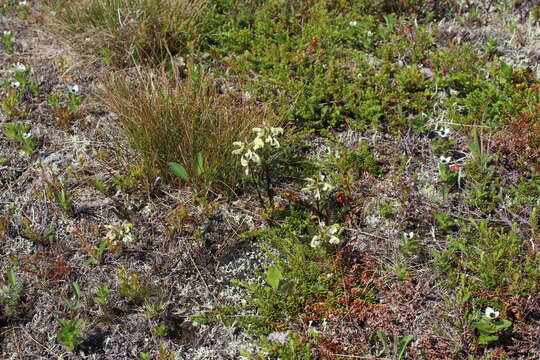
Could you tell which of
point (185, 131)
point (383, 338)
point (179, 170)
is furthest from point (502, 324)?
point (185, 131)

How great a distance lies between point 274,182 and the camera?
13.5ft

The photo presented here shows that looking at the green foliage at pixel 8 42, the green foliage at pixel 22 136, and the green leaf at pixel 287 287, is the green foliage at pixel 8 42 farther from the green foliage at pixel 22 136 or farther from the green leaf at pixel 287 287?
the green leaf at pixel 287 287

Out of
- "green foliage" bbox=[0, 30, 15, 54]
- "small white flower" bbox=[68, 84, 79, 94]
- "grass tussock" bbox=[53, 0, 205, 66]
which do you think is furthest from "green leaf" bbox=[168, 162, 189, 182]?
"green foliage" bbox=[0, 30, 15, 54]

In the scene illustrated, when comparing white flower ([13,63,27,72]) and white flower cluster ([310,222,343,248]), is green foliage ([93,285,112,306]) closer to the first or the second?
white flower cluster ([310,222,343,248])

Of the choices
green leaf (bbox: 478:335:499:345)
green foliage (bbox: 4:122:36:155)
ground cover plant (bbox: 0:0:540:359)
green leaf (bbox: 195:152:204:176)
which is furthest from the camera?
green foliage (bbox: 4:122:36:155)

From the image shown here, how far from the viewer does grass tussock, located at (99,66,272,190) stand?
13.0ft

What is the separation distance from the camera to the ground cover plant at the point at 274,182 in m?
3.28

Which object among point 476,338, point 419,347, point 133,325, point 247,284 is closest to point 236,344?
point 247,284

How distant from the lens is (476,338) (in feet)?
10.2

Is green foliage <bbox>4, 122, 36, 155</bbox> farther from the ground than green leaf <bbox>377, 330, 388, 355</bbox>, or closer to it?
farther from the ground

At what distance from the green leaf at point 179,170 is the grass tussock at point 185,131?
0.06m

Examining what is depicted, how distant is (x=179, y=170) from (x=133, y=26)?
6.64 ft

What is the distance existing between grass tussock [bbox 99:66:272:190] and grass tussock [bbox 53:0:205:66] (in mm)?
1077

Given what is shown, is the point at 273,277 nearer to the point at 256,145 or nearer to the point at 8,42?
the point at 256,145
